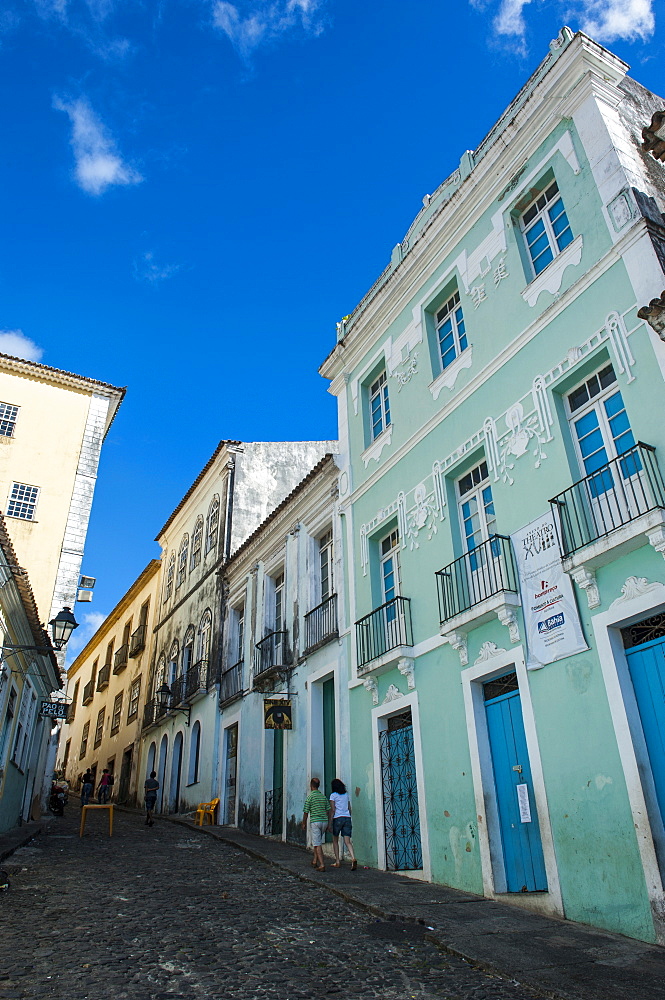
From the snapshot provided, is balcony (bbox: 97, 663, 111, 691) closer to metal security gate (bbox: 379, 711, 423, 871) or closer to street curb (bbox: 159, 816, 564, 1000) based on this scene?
street curb (bbox: 159, 816, 564, 1000)

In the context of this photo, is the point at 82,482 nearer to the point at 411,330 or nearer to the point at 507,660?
the point at 411,330

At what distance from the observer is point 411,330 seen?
12.4 metres

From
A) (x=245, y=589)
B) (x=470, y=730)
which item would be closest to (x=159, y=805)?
(x=245, y=589)

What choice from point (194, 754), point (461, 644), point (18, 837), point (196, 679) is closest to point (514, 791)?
point (461, 644)

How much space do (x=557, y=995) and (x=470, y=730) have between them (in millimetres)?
4227

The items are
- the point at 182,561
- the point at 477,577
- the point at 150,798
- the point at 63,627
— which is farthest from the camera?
the point at 182,561

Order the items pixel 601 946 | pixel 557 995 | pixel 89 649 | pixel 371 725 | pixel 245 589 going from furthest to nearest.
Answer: pixel 89 649
pixel 245 589
pixel 371 725
pixel 601 946
pixel 557 995

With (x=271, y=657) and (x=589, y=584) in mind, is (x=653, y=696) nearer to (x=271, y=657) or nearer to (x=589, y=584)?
(x=589, y=584)

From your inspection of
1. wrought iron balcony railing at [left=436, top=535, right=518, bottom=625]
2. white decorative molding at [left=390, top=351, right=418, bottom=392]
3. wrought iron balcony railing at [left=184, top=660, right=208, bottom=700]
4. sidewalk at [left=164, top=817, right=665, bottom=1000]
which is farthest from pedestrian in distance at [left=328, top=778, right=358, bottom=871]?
wrought iron balcony railing at [left=184, top=660, right=208, bottom=700]

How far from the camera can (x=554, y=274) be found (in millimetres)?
9125

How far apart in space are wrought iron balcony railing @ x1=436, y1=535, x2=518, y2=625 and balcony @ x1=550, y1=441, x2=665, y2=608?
0.93 m

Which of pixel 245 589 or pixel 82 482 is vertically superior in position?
pixel 82 482

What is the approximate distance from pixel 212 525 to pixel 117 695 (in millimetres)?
11681

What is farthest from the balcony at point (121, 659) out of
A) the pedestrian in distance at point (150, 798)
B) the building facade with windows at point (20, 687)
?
the pedestrian in distance at point (150, 798)
